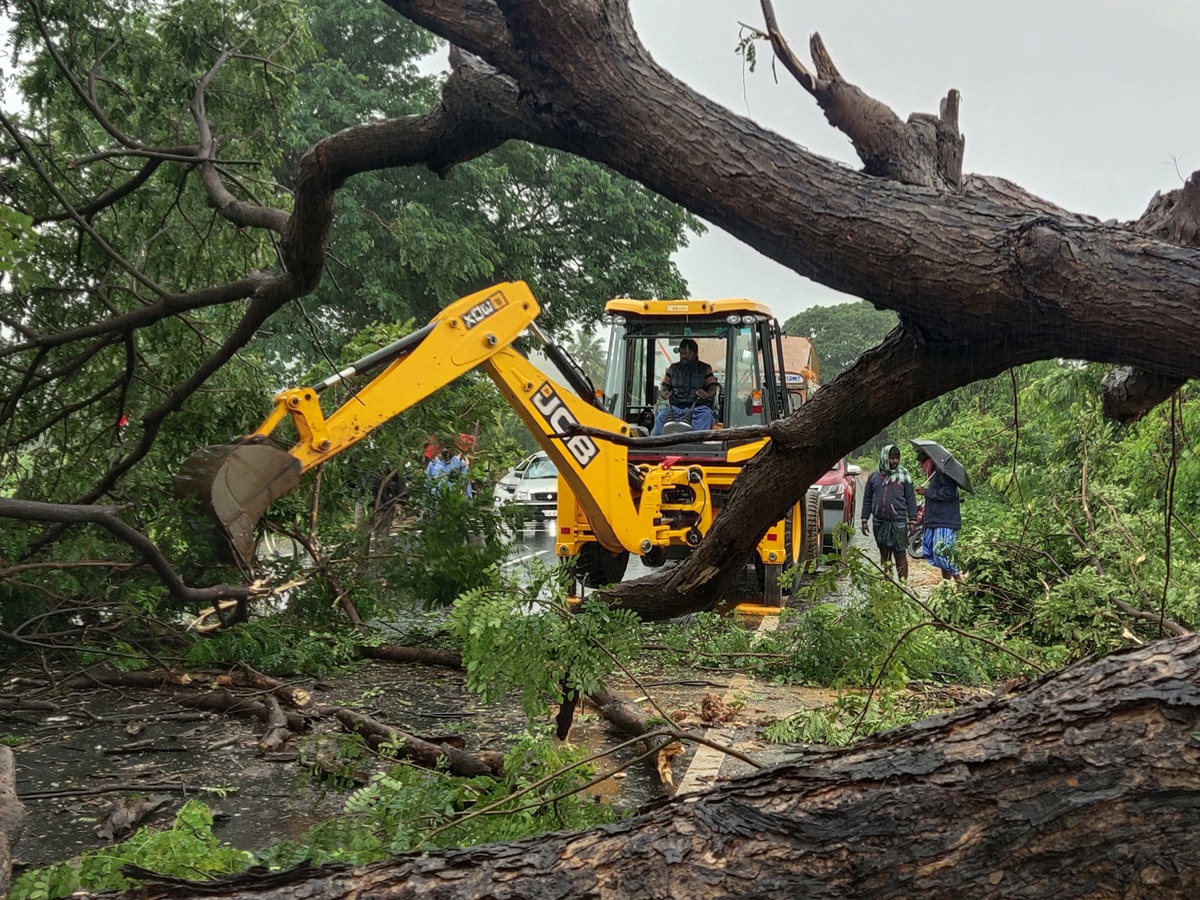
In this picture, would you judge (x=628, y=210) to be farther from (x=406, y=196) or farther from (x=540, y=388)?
(x=540, y=388)

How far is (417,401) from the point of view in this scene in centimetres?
717

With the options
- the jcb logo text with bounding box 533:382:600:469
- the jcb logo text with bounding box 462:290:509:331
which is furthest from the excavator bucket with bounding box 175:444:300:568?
the jcb logo text with bounding box 533:382:600:469

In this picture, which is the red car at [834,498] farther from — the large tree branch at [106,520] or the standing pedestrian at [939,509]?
the large tree branch at [106,520]

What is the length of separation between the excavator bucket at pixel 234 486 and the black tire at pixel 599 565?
12.2 feet

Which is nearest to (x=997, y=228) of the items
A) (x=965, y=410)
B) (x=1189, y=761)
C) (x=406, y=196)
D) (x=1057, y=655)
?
(x=1189, y=761)

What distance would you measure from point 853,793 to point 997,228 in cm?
149

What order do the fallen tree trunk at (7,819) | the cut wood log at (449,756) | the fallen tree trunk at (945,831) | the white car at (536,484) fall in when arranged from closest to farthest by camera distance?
the fallen tree trunk at (945,831), the fallen tree trunk at (7,819), the cut wood log at (449,756), the white car at (536,484)

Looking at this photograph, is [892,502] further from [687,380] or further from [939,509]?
[687,380]

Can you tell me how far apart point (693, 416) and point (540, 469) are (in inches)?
391

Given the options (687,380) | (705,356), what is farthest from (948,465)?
(687,380)

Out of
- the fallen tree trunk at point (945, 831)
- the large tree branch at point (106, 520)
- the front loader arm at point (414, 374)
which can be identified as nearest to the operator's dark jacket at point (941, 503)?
the front loader arm at point (414, 374)

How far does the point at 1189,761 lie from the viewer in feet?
5.95

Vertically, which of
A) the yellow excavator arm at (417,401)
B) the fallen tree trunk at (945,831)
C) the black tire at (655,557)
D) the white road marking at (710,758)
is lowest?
the white road marking at (710,758)

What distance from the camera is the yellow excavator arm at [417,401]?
19.3 feet
